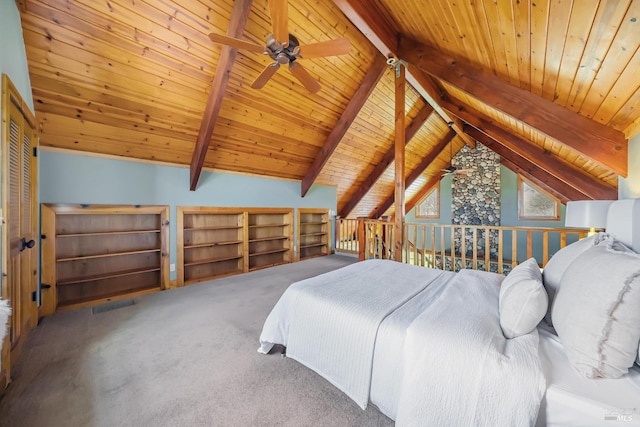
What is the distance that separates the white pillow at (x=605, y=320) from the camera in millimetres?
863

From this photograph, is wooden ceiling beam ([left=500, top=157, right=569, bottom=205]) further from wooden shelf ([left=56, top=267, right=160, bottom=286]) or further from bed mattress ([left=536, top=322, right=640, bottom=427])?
wooden shelf ([left=56, top=267, right=160, bottom=286])

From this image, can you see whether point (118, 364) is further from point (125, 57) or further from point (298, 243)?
point (298, 243)

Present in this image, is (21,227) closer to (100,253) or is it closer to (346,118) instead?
(100,253)

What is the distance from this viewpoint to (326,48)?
7.40 feet

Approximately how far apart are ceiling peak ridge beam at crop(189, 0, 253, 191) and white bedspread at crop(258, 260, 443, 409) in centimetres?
255

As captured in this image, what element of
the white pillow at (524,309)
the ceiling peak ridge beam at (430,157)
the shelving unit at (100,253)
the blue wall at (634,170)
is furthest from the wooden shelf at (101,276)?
the ceiling peak ridge beam at (430,157)

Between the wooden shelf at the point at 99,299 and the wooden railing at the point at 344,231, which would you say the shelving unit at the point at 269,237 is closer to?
the wooden railing at the point at 344,231

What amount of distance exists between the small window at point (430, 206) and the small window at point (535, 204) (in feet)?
7.18

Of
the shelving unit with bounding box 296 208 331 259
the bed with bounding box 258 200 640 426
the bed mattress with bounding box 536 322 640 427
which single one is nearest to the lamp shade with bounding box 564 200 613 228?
the bed with bounding box 258 200 640 426

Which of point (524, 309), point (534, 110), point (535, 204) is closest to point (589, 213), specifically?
point (534, 110)

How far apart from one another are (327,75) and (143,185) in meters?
3.19

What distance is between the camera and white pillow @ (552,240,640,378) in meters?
0.86

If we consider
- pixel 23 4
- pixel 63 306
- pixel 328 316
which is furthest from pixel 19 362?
pixel 23 4

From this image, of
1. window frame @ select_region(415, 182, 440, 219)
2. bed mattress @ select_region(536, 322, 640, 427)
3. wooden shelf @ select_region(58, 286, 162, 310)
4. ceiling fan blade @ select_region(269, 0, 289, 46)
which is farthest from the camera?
window frame @ select_region(415, 182, 440, 219)
